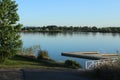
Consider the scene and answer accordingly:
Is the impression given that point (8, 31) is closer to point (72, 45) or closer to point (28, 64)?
point (28, 64)

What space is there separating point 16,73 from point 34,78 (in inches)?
59.9

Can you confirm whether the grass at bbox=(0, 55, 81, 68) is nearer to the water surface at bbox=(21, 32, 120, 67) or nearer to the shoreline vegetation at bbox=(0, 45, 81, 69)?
the shoreline vegetation at bbox=(0, 45, 81, 69)

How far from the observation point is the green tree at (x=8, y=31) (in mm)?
22422

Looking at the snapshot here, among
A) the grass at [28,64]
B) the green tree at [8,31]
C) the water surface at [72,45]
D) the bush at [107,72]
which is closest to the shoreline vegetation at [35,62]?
the grass at [28,64]

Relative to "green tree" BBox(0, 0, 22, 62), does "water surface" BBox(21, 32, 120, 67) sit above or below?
below

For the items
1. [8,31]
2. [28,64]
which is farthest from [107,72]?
[28,64]

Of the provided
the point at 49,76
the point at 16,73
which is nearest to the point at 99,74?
the point at 49,76

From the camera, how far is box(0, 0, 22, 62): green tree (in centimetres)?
2242

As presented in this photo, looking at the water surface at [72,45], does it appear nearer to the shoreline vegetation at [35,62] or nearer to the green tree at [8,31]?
the shoreline vegetation at [35,62]

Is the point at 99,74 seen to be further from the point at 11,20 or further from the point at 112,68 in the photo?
→ the point at 11,20

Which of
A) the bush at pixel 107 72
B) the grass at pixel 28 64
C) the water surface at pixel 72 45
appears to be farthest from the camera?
the water surface at pixel 72 45

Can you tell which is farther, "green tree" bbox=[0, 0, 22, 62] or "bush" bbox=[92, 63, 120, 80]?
"green tree" bbox=[0, 0, 22, 62]

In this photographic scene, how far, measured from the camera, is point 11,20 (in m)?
22.6

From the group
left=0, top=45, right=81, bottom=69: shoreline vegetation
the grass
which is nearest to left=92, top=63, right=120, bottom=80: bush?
left=0, top=45, right=81, bottom=69: shoreline vegetation
